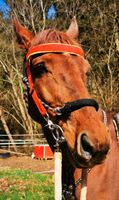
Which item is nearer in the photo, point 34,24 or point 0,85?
point 34,24

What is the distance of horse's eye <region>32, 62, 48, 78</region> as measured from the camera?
370 cm

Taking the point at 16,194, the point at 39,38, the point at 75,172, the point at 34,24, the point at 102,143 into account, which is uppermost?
the point at 34,24

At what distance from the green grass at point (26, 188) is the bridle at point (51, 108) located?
19.3ft

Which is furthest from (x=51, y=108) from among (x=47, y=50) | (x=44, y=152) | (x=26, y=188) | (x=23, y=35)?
(x=44, y=152)

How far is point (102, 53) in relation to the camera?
89.5 feet

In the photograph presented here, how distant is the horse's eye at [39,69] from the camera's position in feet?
12.1

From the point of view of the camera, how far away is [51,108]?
12.0 feet

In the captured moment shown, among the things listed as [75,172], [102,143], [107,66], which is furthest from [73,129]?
[107,66]

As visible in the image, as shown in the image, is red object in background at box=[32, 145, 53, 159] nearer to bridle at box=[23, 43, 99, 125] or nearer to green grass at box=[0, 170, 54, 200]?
green grass at box=[0, 170, 54, 200]

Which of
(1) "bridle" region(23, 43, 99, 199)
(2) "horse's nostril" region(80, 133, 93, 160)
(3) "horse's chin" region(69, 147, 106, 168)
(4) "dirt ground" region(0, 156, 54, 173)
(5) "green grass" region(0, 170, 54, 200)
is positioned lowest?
(4) "dirt ground" region(0, 156, 54, 173)

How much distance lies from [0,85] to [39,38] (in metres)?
26.8

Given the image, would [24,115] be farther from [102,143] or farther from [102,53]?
[102,143]

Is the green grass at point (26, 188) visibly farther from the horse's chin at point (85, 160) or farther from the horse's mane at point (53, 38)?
the horse's chin at point (85, 160)

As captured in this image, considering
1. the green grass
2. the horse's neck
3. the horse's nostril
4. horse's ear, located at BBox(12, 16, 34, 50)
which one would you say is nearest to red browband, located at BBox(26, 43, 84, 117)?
horse's ear, located at BBox(12, 16, 34, 50)
